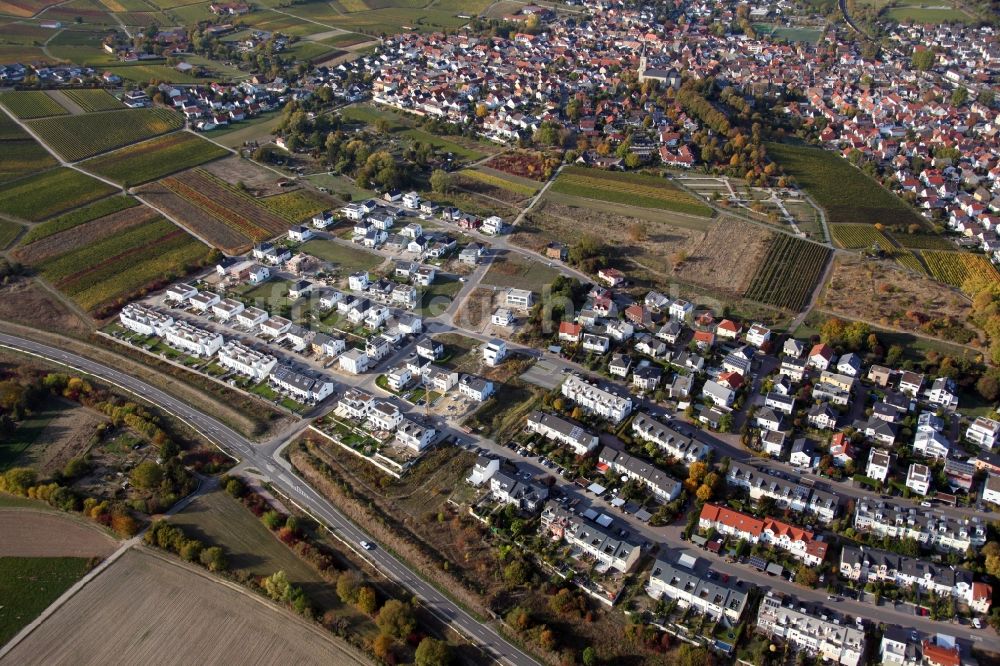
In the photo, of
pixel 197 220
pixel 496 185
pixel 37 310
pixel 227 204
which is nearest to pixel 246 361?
pixel 37 310

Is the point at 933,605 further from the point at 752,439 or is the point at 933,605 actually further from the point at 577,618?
the point at 577,618

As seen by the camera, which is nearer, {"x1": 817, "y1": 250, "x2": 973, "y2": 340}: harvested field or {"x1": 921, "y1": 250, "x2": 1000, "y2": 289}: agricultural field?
{"x1": 817, "y1": 250, "x2": 973, "y2": 340}: harvested field

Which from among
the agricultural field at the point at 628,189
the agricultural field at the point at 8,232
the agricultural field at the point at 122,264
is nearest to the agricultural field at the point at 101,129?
the agricultural field at the point at 8,232

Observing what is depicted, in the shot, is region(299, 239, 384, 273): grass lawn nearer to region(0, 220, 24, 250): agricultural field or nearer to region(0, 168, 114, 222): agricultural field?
region(0, 168, 114, 222): agricultural field

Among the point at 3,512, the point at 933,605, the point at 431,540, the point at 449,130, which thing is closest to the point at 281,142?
the point at 449,130

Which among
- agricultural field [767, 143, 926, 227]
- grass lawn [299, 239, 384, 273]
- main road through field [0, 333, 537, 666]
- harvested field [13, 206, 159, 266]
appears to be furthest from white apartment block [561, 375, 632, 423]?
harvested field [13, 206, 159, 266]

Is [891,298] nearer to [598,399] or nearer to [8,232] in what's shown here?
[598,399]
